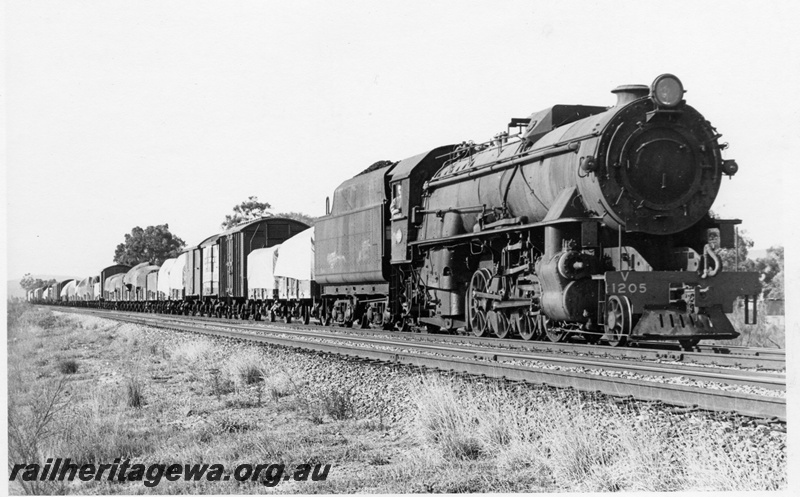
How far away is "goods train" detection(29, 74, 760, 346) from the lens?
41.0 ft

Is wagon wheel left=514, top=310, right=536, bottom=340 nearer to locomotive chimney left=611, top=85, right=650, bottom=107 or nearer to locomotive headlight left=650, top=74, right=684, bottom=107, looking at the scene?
locomotive chimney left=611, top=85, right=650, bottom=107

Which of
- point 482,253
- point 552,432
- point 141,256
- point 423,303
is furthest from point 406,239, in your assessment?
point 141,256

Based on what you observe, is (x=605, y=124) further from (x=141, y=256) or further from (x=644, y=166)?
(x=141, y=256)

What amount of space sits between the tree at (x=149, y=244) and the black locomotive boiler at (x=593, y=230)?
93397mm

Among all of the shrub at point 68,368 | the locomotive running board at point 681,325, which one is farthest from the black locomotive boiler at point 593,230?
the shrub at point 68,368

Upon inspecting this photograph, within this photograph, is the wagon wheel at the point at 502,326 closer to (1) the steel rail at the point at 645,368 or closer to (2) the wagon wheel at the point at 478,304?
(2) the wagon wheel at the point at 478,304

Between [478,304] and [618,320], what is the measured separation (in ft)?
16.0

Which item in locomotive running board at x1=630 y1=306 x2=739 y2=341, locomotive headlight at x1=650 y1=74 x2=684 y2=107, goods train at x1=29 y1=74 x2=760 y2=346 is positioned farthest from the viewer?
locomotive headlight at x1=650 y1=74 x2=684 y2=107

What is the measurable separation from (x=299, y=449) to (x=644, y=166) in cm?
788

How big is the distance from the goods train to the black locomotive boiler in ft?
0.08

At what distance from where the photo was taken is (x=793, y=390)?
20.9ft

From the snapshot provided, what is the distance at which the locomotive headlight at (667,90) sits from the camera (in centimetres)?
1271

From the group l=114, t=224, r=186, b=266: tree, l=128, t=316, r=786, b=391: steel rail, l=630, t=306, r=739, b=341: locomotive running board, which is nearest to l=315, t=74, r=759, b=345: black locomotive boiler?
l=630, t=306, r=739, b=341: locomotive running board

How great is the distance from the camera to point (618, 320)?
12.7m
